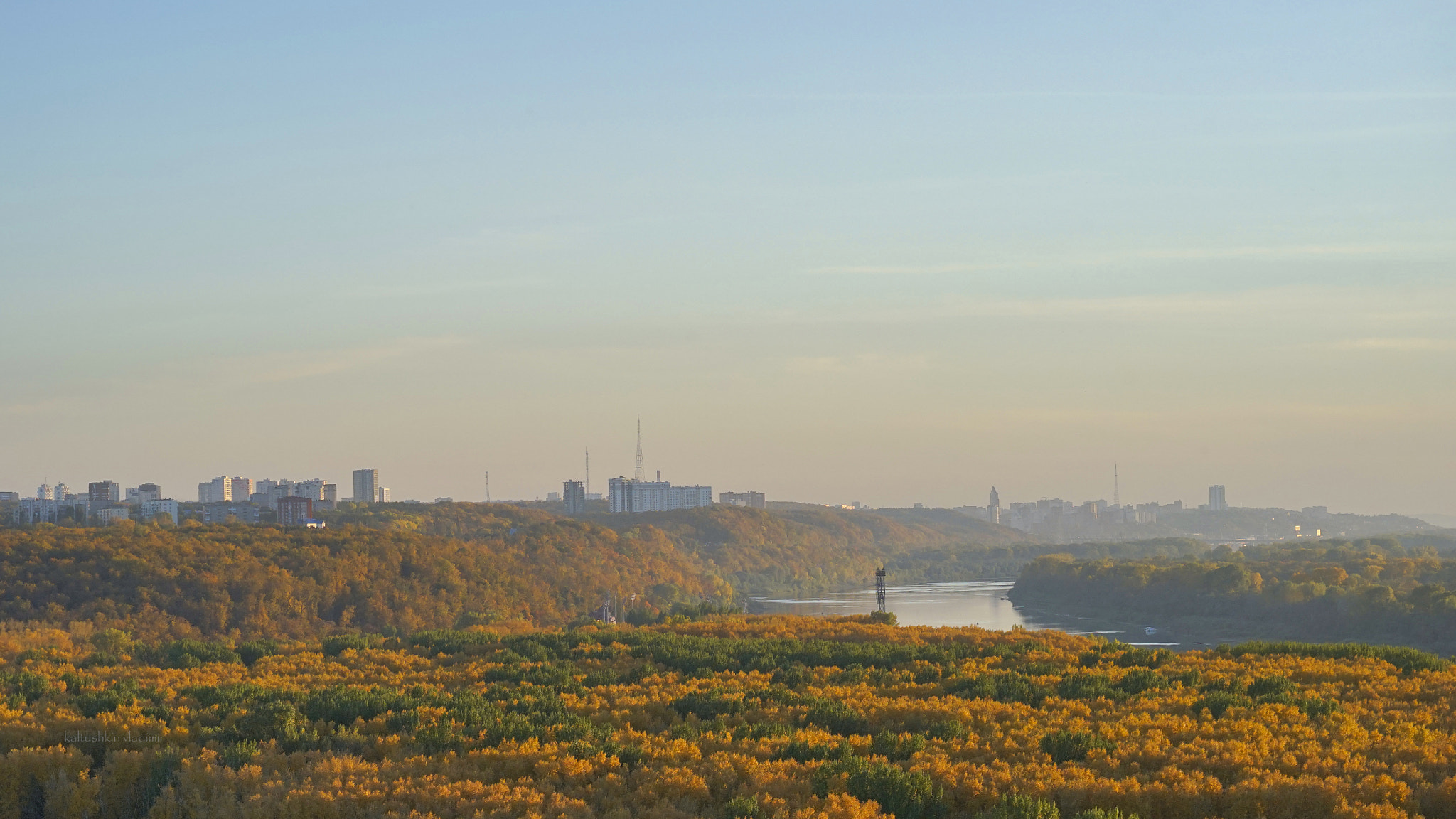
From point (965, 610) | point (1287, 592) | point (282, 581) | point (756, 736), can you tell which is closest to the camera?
point (756, 736)

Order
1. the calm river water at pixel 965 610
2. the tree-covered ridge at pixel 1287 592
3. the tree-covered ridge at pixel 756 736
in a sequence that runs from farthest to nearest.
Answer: the calm river water at pixel 965 610
the tree-covered ridge at pixel 1287 592
the tree-covered ridge at pixel 756 736

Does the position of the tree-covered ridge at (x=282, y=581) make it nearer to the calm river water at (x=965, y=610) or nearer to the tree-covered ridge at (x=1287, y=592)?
the calm river water at (x=965, y=610)

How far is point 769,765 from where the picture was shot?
1220 cm

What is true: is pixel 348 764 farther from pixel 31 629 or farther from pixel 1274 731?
pixel 31 629

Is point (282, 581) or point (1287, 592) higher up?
point (282, 581)

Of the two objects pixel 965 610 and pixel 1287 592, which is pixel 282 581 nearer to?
pixel 965 610

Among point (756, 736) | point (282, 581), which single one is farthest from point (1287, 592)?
point (756, 736)

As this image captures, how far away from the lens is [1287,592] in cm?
8756

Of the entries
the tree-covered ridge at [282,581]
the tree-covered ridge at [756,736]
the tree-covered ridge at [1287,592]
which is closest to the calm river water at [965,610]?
the tree-covered ridge at [1287,592]

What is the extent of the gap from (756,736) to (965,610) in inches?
4396

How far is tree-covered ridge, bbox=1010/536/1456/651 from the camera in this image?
73000 millimetres

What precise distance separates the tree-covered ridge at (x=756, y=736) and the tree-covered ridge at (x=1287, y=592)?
56.4 metres

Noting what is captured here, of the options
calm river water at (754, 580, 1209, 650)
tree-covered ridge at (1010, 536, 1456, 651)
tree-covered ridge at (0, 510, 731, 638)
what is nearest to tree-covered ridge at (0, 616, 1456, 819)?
tree-covered ridge at (0, 510, 731, 638)

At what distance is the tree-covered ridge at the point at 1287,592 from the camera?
7300 cm
